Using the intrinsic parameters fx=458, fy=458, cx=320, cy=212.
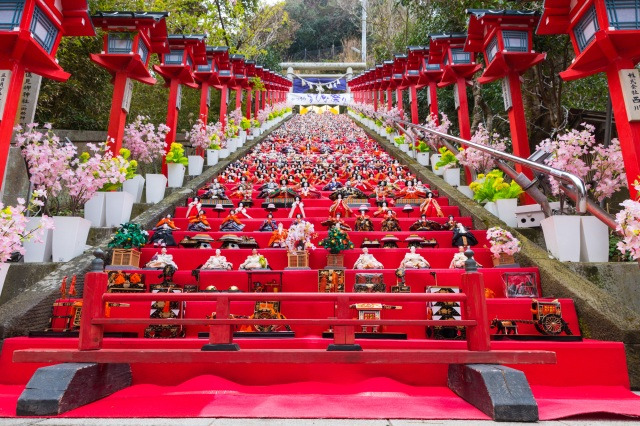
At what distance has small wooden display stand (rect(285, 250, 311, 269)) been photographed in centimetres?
546

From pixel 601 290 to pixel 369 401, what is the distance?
276 cm

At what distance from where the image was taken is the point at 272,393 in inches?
133

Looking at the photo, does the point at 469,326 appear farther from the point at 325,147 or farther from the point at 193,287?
the point at 325,147

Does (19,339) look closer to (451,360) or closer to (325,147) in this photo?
(451,360)

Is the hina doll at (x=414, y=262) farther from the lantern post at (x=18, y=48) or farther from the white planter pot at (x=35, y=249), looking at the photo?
the lantern post at (x=18, y=48)

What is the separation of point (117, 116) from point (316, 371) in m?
5.78

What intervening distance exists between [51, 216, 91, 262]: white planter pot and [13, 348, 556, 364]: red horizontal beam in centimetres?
242

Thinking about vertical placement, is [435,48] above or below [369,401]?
above

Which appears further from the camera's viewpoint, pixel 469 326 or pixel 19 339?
pixel 19 339

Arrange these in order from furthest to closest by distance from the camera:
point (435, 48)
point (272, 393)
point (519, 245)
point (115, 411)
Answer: point (435, 48) < point (519, 245) < point (272, 393) < point (115, 411)

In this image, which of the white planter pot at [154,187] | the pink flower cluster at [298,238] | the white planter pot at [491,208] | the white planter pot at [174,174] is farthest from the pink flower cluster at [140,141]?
the white planter pot at [491,208]

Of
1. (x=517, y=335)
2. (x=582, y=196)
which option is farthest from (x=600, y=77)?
(x=517, y=335)

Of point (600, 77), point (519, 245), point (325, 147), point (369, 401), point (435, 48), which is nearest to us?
point (369, 401)

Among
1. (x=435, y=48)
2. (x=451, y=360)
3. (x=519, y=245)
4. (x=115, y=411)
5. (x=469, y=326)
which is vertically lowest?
(x=115, y=411)
